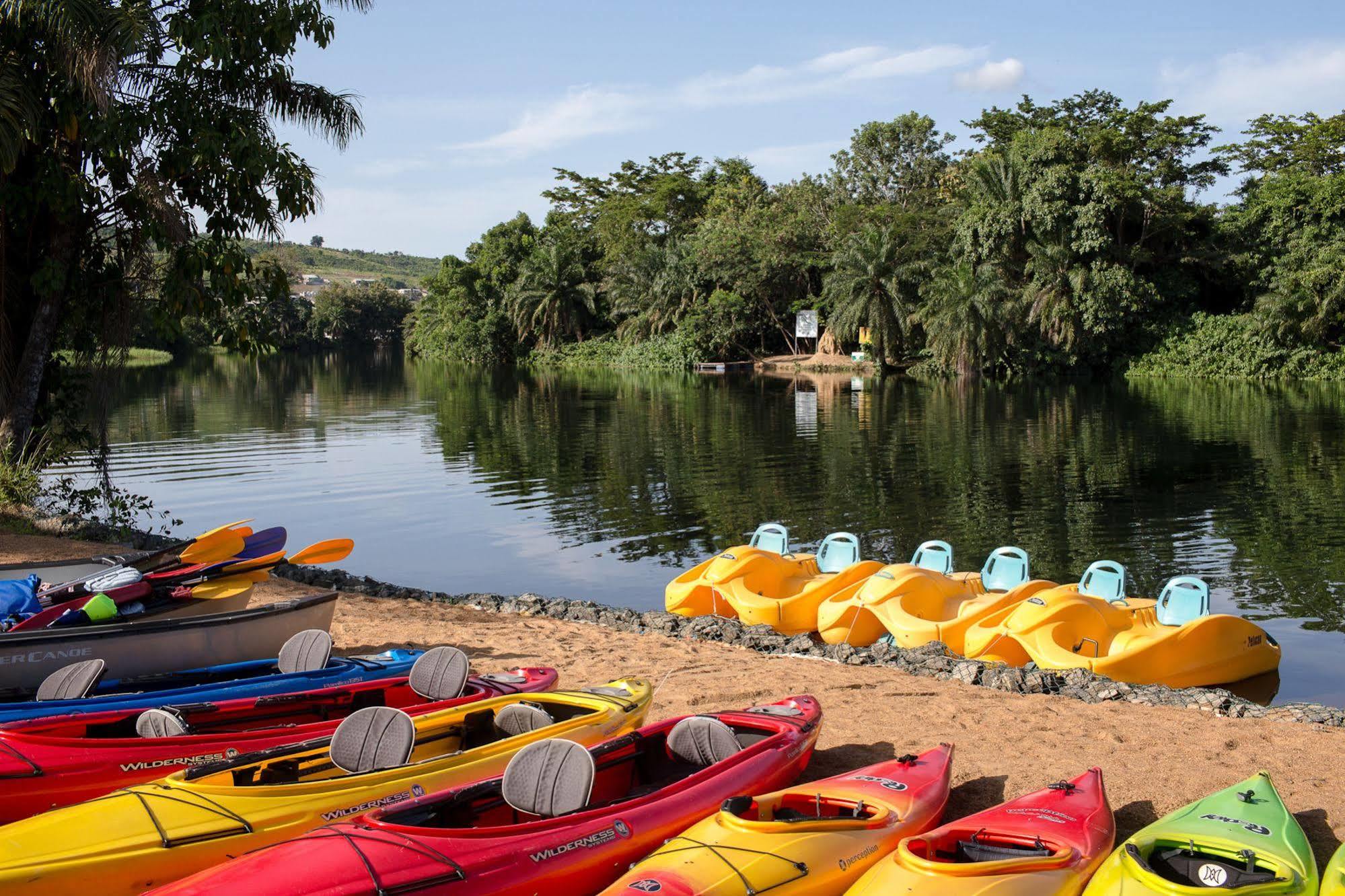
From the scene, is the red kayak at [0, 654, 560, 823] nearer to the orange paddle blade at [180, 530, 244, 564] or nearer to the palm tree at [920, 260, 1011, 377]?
the orange paddle blade at [180, 530, 244, 564]

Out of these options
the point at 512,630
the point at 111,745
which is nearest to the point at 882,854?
the point at 111,745

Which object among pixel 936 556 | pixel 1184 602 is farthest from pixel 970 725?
pixel 936 556

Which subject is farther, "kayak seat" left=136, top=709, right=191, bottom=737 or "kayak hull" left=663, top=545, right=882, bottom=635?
"kayak hull" left=663, top=545, right=882, bottom=635

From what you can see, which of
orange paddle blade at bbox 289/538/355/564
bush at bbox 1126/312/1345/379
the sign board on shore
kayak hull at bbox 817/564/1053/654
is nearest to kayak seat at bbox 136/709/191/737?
orange paddle blade at bbox 289/538/355/564

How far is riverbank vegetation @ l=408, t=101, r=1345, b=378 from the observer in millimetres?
50125

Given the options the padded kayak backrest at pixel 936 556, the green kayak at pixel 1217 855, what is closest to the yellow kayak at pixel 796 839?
the green kayak at pixel 1217 855

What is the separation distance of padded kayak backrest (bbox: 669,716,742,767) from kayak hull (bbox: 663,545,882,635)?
601 cm

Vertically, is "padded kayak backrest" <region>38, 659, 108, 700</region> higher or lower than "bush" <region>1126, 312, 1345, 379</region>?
lower

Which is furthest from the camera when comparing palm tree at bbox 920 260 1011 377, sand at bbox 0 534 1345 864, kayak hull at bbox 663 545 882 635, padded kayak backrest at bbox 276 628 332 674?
palm tree at bbox 920 260 1011 377

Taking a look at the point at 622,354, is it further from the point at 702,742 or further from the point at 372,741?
the point at 372,741

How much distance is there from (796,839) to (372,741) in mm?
2496

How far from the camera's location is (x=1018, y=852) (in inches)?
221

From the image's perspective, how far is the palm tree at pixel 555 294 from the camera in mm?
78812

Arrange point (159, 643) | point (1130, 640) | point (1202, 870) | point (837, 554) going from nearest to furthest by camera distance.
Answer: point (1202, 870)
point (159, 643)
point (1130, 640)
point (837, 554)
